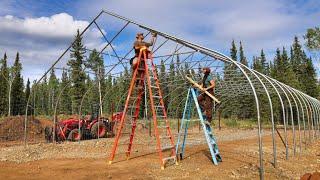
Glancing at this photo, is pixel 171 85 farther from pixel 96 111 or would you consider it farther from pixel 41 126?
pixel 41 126

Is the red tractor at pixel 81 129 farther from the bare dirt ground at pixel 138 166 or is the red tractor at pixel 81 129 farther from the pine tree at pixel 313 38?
the pine tree at pixel 313 38

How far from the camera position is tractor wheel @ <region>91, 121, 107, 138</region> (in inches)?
701

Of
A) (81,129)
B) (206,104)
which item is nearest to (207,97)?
(206,104)

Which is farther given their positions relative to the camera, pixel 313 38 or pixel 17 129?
pixel 313 38

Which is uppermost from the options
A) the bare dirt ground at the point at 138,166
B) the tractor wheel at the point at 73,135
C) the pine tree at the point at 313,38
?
the pine tree at the point at 313,38

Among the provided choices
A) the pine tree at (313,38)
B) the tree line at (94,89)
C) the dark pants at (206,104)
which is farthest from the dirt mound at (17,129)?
the pine tree at (313,38)

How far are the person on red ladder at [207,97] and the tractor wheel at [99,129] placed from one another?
8.61m

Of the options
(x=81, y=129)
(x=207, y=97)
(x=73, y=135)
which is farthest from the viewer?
(x=81, y=129)

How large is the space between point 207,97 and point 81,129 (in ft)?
32.2

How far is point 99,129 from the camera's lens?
60.3 ft

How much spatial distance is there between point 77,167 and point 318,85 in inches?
1855

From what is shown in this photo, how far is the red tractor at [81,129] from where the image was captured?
55.5 ft

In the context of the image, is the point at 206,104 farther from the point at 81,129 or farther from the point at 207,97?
the point at 81,129

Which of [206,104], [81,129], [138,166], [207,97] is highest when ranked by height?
[207,97]
